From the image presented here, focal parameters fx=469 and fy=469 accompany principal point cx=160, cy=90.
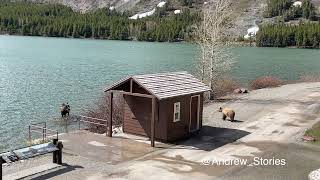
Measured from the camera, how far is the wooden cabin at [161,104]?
82.8ft

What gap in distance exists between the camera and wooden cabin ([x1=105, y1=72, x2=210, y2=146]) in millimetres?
25234

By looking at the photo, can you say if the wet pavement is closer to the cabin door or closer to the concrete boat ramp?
the concrete boat ramp

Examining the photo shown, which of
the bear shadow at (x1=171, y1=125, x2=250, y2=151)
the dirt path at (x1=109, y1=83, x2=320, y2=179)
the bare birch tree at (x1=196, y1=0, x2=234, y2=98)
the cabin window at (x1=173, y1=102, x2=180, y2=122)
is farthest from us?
the bare birch tree at (x1=196, y1=0, x2=234, y2=98)

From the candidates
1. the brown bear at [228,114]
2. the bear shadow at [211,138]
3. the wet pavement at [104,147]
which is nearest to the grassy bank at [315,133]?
the bear shadow at [211,138]

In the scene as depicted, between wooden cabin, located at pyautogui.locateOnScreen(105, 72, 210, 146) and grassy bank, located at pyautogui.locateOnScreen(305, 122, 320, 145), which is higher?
wooden cabin, located at pyautogui.locateOnScreen(105, 72, 210, 146)

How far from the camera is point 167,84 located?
26359 millimetres

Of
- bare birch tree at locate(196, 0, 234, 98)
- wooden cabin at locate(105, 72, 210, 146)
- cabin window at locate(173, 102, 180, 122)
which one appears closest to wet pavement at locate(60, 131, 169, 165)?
wooden cabin at locate(105, 72, 210, 146)

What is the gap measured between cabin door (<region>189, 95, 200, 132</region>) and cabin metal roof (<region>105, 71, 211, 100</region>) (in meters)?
0.75

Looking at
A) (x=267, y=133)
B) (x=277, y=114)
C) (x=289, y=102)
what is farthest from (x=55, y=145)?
(x=289, y=102)

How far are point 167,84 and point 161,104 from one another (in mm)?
1436

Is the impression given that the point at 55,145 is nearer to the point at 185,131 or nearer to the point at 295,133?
the point at 185,131

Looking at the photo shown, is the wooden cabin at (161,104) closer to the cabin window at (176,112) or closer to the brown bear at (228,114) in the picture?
the cabin window at (176,112)

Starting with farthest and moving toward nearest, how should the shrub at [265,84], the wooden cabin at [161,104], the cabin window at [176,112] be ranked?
the shrub at [265,84], the cabin window at [176,112], the wooden cabin at [161,104]

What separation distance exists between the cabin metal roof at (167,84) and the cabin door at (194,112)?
747 mm
